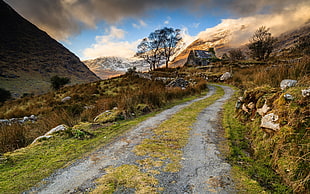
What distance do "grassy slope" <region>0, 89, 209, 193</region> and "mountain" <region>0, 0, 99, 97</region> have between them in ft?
251

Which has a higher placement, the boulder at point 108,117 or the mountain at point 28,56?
the mountain at point 28,56

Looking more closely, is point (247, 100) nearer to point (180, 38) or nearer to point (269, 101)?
point (269, 101)

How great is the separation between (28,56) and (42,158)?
134m

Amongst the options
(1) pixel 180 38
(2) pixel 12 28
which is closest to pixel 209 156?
(1) pixel 180 38

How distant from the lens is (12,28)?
112938 millimetres

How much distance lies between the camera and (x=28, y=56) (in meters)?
98.9

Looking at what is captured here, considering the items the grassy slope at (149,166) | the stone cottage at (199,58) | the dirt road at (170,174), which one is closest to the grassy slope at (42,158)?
the dirt road at (170,174)

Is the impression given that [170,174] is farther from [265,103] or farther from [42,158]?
[265,103]

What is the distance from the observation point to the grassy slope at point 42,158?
1834 mm

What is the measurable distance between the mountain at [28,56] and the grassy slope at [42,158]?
7649cm

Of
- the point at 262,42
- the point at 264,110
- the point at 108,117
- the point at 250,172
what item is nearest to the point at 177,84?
the point at 108,117

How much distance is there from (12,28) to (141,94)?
6528 inches

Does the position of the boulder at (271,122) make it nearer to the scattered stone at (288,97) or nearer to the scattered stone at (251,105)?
the scattered stone at (288,97)

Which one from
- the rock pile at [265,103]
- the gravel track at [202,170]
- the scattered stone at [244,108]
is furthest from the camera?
the scattered stone at [244,108]
